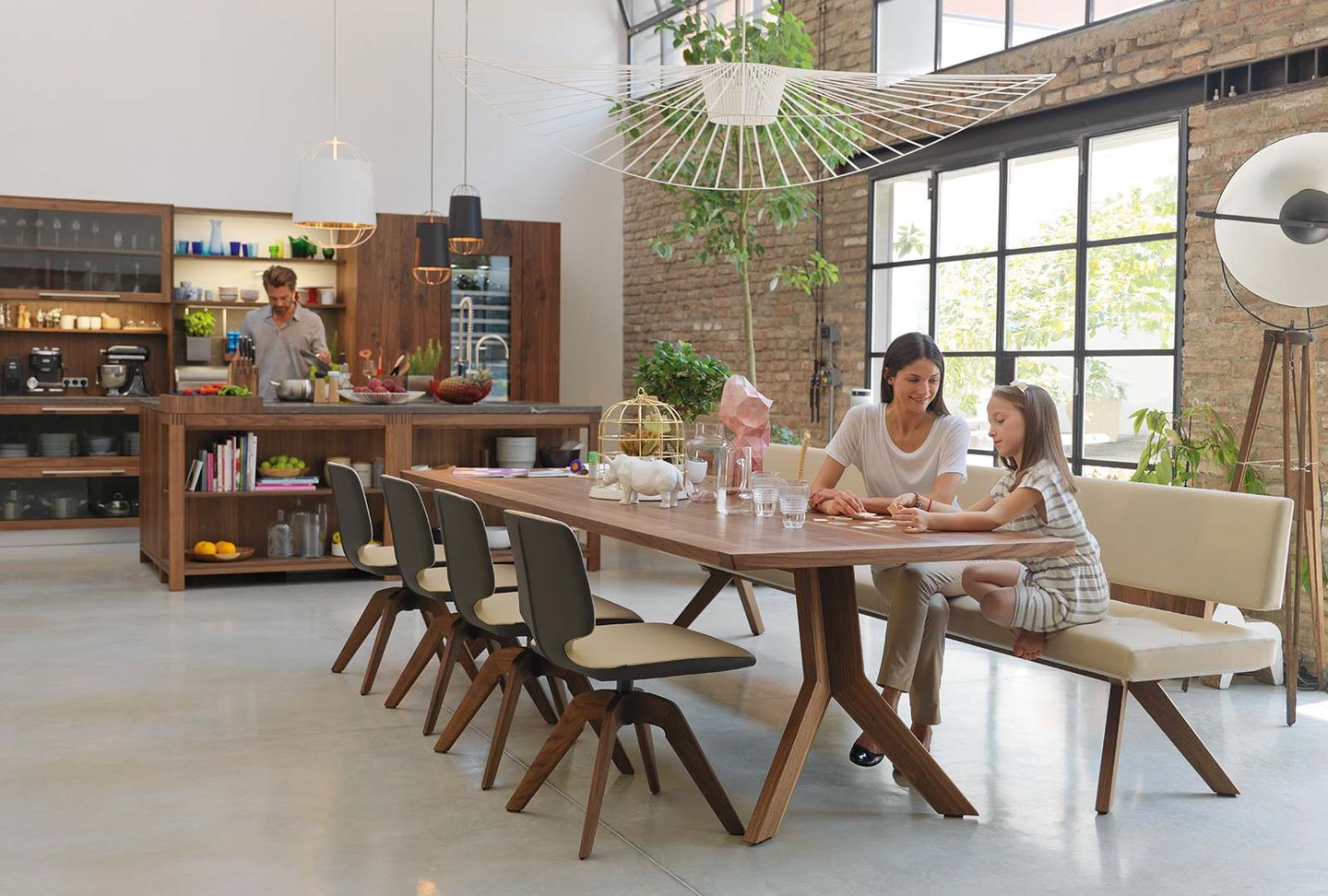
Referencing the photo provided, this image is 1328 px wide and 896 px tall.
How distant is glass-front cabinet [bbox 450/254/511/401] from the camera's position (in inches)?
416

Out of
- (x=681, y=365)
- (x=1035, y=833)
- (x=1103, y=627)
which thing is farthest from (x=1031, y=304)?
(x=1035, y=833)

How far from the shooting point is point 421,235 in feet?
28.0

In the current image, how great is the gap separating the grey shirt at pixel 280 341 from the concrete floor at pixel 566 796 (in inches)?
111

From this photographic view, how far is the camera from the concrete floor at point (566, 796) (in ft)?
10.2

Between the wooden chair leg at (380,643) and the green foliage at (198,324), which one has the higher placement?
the green foliage at (198,324)

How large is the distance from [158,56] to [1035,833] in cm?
870

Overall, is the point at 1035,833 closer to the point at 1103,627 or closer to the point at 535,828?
the point at 1103,627

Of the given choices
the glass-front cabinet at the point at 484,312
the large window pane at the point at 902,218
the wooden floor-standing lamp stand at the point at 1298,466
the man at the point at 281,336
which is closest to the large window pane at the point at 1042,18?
the large window pane at the point at 902,218

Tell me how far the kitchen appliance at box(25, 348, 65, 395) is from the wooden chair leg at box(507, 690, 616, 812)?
23.2 ft

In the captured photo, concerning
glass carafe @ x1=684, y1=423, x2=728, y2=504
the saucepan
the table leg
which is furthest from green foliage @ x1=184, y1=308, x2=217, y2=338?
the table leg

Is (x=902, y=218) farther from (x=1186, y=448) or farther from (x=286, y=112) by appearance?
(x=286, y=112)

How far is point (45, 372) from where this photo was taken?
9.32 metres

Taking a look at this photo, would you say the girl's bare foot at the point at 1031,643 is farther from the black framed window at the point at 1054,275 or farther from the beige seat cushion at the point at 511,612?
the black framed window at the point at 1054,275

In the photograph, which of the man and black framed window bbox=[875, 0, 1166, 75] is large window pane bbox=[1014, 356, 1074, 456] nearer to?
black framed window bbox=[875, 0, 1166, 75]
